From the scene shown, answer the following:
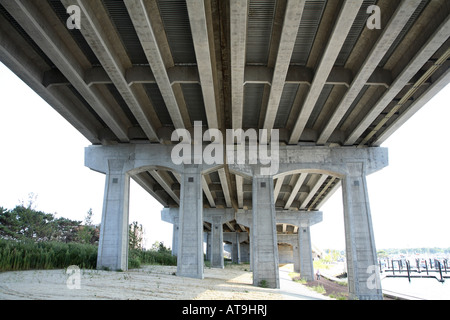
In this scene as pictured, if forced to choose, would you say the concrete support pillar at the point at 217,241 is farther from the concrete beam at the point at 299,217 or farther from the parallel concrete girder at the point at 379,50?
the parallel concrete girder at the point at 379,50

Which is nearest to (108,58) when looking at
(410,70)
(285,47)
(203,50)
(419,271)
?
(203,50)

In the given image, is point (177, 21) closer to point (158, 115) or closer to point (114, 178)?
point (158, 115)

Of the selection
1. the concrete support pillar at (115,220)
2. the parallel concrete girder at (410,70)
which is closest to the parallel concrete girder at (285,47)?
the parallel concrete girder at (410,70)

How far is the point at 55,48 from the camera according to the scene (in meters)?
11.7

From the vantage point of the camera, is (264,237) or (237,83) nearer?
(237,83)

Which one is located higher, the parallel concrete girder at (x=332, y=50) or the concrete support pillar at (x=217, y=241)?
the parallel concrete girder at (x=332, y=50)

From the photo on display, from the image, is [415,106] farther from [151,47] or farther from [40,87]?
[40,87]

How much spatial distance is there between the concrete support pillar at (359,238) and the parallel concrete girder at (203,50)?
9.36 m

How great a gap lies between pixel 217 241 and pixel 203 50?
32973mm

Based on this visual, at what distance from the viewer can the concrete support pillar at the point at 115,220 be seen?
18.7 m

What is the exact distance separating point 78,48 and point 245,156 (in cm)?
1087

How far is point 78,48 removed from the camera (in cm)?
1295
